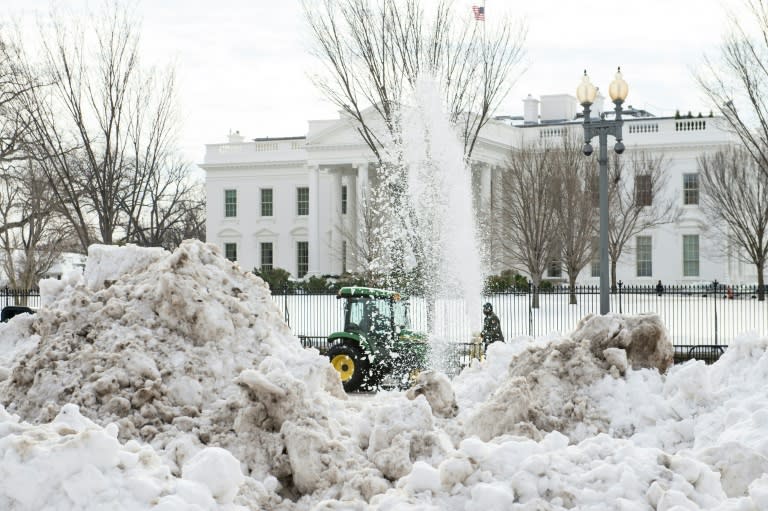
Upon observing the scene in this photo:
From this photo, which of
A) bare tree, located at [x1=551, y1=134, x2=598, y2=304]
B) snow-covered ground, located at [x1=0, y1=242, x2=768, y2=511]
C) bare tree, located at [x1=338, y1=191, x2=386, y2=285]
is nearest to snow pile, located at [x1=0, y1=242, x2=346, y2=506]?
snow-covered ground, located at [x1=0, y1=242, x2=768, y2=511]

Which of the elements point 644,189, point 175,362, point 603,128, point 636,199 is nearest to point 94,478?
point 175,362

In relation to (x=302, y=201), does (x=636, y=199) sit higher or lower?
lower

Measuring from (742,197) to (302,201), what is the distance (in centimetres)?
2656

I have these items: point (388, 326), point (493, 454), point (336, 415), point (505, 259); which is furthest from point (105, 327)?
point (505, 259)

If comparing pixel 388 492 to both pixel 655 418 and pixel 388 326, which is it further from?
pixel 388 326

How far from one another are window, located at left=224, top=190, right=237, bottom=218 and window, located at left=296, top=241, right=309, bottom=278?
4.68m

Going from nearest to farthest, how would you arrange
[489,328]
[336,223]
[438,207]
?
[489,328]
[438,207]
[336,223]

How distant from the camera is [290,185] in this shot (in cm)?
5484

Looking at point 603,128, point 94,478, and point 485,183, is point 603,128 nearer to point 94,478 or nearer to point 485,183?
point 94,478

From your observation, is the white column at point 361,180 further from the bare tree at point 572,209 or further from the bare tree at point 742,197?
the bare tree at point 742,197

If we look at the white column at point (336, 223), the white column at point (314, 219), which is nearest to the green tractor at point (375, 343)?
the white column at point (336, 223)

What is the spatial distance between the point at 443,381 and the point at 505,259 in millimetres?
30458

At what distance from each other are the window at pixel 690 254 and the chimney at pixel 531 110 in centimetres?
1076

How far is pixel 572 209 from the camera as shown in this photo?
3147 centimetres
